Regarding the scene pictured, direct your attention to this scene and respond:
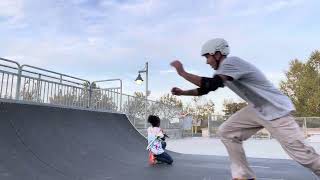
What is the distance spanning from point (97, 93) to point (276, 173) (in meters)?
8.94

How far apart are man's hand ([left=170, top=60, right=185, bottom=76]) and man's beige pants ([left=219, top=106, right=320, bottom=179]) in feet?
2.87

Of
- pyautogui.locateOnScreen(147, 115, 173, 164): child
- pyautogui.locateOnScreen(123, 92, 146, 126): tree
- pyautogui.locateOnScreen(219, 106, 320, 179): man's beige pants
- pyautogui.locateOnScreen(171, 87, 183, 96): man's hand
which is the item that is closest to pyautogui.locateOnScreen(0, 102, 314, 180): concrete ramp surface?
pyautogui.locateOnScreen(147, 115, 173, 164): child

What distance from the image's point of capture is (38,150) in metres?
7.05

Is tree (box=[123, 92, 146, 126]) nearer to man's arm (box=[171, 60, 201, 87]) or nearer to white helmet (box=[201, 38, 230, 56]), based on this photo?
Result: white helmet (box=[201, 38, 230, 56])

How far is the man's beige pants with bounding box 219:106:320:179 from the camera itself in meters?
3.23

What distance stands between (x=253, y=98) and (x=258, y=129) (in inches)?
17.9

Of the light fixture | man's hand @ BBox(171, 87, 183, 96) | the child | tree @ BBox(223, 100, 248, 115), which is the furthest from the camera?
tree @ BBox(223, 100, 248, 115)

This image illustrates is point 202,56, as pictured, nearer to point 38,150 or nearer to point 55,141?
point 38,150

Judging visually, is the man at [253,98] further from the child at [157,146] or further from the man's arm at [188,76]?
the child at [157,146]

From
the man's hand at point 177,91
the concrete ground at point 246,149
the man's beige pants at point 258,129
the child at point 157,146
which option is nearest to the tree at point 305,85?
the concrete ground at point 246,149

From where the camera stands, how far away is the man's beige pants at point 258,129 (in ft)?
10.6

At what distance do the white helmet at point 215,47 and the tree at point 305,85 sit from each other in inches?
1618

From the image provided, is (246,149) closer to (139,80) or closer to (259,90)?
(139,80)

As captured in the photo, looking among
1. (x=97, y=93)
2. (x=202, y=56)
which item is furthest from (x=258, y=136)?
(x=202, y=56)
